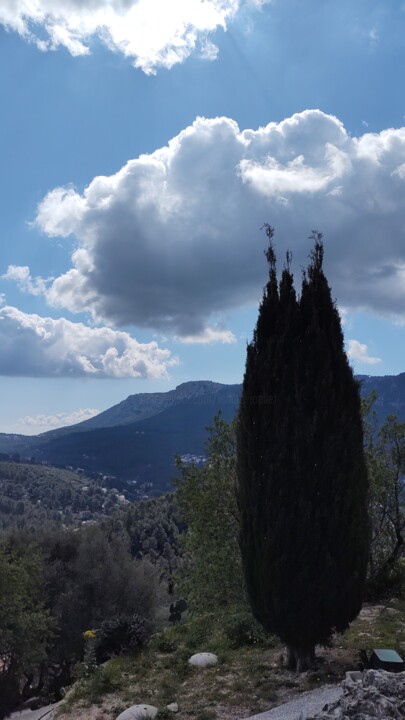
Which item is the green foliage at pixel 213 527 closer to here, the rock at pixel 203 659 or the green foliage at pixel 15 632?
the rock at pixel 203 659

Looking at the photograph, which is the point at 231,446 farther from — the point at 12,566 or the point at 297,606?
the point at 12,566

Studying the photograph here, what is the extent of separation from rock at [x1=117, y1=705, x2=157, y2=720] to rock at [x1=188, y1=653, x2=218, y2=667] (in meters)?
3.12

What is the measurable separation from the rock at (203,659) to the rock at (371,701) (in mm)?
6534

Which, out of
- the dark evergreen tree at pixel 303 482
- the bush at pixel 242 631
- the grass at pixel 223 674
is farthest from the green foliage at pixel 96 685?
the dark evergreen tree at pixel 303 482

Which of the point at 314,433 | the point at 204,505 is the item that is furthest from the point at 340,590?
the point at 204,505

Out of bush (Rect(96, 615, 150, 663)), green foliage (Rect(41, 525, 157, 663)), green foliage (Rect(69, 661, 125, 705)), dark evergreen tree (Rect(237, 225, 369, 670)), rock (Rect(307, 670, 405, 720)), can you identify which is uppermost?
dark evergreen tree (Rect(237, 225, 369, 670))

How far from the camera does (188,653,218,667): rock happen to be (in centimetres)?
1304

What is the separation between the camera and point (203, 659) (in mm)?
13203

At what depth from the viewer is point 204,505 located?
1374cm

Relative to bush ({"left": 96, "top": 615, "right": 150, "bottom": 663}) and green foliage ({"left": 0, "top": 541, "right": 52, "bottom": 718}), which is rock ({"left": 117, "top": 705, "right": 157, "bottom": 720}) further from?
green foliage ({"left": 0, "top": 541, "right": 52, "bottom": 718})

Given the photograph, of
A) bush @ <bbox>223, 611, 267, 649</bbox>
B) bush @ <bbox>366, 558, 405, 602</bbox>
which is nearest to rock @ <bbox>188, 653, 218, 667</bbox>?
bush @ <bbox>223, 611, 267, 649</bbox>

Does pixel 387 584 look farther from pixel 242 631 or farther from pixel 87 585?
pixel 87 585

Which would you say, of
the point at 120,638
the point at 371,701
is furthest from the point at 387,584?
the point at 371,701

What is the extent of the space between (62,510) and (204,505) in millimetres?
176422
